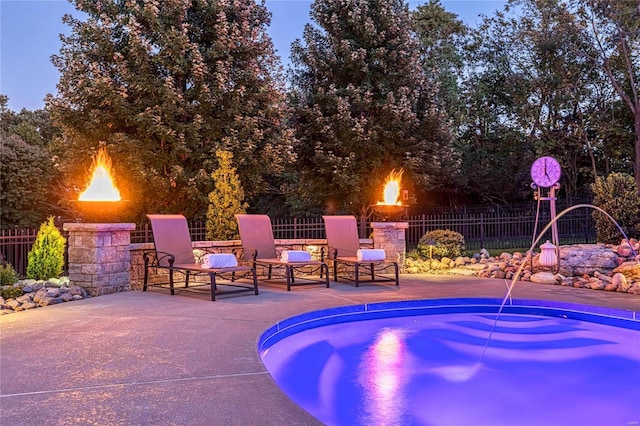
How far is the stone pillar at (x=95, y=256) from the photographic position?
672 centimetres

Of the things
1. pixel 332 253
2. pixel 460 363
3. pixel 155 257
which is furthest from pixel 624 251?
pixel 155 257

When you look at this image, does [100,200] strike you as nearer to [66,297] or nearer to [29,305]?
[66,297]

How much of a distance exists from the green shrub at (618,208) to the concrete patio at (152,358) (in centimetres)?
638

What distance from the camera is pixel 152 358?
12.1 ft

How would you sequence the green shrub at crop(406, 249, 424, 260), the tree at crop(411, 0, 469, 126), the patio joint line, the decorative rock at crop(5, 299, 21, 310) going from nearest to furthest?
the patio joint line, the decorative rock at crop(5, 299, 21, 310), the green shrub at crop(406, 249, 424, 260), the tree at crop(411, 0, 469, 126)

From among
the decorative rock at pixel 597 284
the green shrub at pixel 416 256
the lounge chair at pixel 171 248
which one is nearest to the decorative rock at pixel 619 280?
the decorative rock at pixel 597 284

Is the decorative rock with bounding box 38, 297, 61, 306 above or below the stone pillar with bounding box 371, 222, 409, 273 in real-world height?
below

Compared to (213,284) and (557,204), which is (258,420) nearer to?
(213,284)

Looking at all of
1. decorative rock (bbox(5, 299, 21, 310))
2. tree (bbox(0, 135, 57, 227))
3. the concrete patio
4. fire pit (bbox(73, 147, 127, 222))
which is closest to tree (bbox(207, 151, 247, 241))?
fire pit (bbox(73, 147, 127, 222))

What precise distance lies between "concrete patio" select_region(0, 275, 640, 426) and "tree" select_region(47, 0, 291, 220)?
5.92 metres

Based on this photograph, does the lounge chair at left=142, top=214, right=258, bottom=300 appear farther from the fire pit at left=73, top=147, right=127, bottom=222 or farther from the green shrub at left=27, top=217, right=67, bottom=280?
the green shrub at left=27, top=217, right=67, bottom=280

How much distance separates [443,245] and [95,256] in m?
8.01

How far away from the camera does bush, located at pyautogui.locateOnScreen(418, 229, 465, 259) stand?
1200 cm

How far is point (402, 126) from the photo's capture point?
48.6 ft
